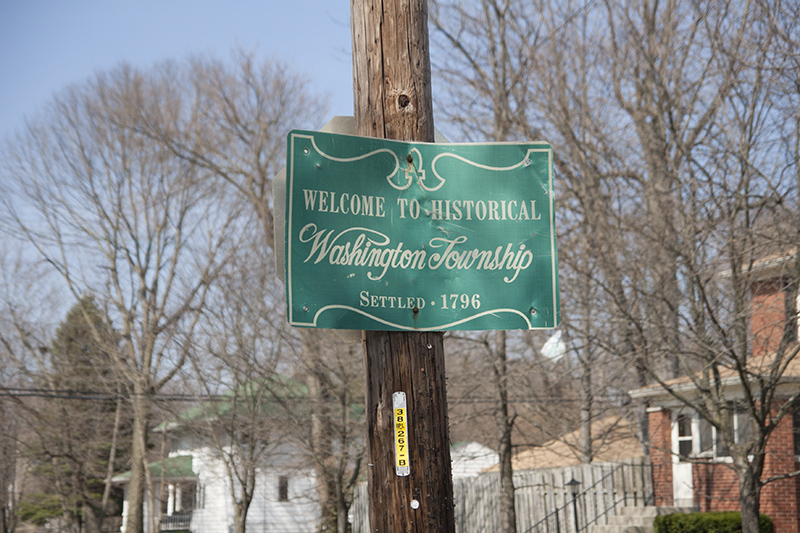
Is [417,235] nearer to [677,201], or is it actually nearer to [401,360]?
[401,360]

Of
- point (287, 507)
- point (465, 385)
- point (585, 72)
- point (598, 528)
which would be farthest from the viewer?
point (287, 507)

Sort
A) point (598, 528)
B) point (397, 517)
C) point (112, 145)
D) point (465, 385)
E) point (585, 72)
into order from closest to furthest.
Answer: point (397, 517), point (585, 72), point (598, 528), point (465, 385), point (112, 145)

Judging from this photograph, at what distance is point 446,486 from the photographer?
3.14 metres

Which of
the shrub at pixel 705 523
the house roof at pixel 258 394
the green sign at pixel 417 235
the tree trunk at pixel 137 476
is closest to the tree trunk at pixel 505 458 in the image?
the shrub at pixel 705 523

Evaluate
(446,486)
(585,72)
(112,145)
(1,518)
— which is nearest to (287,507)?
(1,518)

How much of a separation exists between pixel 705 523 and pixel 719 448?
242 centimetres

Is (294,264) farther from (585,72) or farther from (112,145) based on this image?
(112,145)

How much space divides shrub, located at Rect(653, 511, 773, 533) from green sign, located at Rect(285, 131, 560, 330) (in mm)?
14961

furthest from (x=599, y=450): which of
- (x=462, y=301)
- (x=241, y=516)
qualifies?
(x=462, y=301)

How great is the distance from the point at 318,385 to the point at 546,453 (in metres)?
16.0

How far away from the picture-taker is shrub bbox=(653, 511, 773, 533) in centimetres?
1634

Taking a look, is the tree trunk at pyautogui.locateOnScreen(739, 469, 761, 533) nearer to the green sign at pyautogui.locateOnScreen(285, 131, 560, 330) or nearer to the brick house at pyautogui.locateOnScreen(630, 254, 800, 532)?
the brick house at pyautogui.locateOnScreen(630, 254, 800, 532)

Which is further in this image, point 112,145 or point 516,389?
point 112,145

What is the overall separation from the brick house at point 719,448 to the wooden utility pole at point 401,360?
11.8 meters
